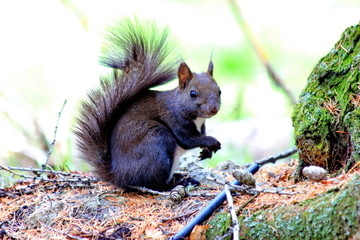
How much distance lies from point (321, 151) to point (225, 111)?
3.13ft

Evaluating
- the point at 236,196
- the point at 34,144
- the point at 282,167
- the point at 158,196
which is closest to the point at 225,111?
the point at 282,167

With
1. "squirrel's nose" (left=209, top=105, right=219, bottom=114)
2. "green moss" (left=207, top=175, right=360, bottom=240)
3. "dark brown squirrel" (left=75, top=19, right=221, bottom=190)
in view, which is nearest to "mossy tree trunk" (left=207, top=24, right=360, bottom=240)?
"green moss" (left=207, top=175, right=360, bottom=240)

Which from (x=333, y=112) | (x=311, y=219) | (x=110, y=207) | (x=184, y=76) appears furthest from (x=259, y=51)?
(x=311, y=219)

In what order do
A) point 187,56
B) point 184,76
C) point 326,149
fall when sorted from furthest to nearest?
point 187,56 → point 184,76 → point 326,149

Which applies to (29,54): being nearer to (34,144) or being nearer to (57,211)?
(34,144)

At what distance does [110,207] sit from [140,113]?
2.01 feet

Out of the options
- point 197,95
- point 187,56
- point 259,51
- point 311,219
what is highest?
point 259,51

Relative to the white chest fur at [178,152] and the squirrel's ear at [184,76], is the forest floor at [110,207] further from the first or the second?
the squirrel's ear at [184,76]

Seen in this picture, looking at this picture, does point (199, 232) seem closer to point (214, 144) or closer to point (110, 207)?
point (110, 207)

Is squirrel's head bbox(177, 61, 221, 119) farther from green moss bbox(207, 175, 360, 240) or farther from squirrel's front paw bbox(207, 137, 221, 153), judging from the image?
green moss bbox(207, 175, 360, 240)

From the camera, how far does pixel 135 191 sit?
2.64 metres

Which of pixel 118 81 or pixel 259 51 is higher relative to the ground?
pixel 259 51

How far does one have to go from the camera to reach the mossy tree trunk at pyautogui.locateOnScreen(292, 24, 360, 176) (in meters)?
2.13

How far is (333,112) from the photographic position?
2191mm
